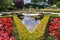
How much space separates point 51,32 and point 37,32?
18.5 inches

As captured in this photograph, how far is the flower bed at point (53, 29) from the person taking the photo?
7.73 meters

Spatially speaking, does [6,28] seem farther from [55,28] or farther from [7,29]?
[55,28]

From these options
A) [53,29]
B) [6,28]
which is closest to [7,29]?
[6,28]

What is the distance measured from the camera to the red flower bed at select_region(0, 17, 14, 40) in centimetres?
769

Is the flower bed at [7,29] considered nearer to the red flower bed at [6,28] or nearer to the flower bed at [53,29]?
the red flower bed at [6,28]

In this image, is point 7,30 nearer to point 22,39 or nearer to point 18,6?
point 22,39

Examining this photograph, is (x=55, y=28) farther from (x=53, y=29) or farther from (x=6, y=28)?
(x=6, y=28)

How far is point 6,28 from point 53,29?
1408 mm

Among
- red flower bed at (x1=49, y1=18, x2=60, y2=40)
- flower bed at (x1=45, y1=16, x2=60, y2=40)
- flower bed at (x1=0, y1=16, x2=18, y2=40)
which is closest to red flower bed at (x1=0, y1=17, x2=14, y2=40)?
flower bed at (x1=0, y1=16, x2=18, y2=40)

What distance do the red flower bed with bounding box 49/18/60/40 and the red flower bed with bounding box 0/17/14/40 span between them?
1.16 metres

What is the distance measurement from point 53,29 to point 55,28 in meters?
0.07

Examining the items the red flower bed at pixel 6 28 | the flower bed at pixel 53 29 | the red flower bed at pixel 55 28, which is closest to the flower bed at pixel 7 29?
the red flower bed at pixel 6 28

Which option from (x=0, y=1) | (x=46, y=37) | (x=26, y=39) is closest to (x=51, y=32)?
(x=46, y=37)

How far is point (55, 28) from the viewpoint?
8.27 metres
